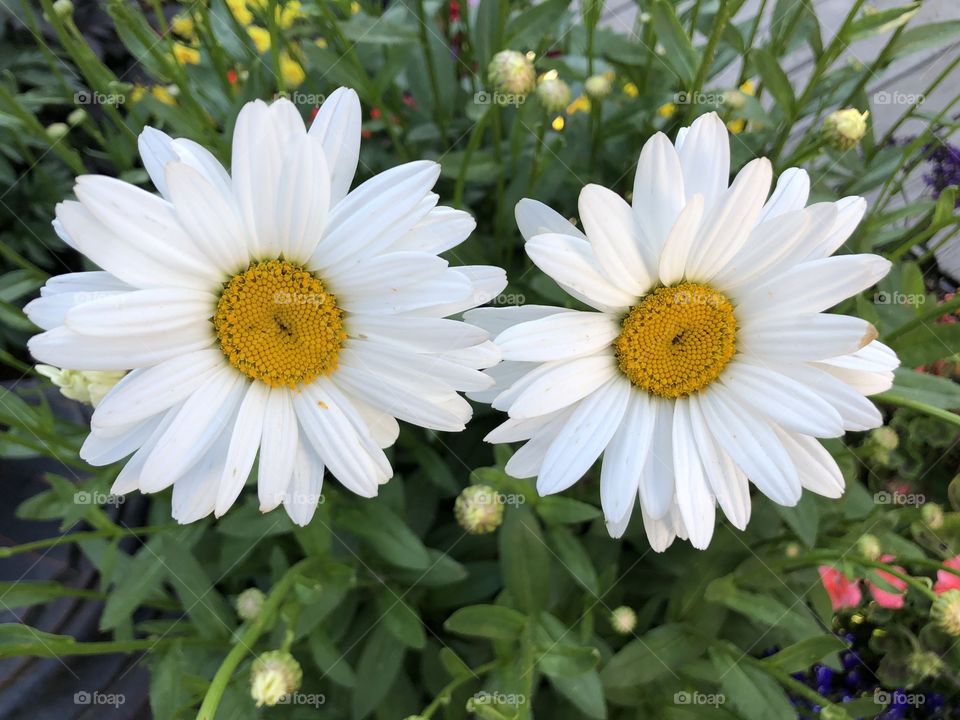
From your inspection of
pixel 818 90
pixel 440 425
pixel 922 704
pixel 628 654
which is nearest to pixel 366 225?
pixel 440 425

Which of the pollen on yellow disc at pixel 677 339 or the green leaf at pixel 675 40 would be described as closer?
the pollen on yellow disc at pixel 677 339

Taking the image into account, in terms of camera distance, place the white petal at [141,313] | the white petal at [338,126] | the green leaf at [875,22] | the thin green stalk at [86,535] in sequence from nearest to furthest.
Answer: the white petal at [141,313], the white petal at [338,126], the thin green stalk at [86,535], the green leaf at [875,22]

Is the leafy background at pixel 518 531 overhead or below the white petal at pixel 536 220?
below
